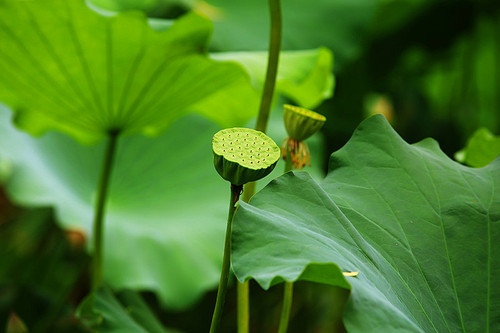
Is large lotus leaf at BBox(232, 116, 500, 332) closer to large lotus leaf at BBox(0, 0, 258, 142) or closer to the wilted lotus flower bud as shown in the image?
the wilted lotus flower bud

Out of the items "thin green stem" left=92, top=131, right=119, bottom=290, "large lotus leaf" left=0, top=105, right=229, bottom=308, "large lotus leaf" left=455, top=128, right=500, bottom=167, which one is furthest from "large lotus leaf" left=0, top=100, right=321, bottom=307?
"large lotus leaf" left=455, top=128, right=500, bottom=167

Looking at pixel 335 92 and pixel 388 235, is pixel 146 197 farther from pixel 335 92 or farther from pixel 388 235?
pixel 335 92

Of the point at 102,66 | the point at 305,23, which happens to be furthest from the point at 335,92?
the point at 102,66

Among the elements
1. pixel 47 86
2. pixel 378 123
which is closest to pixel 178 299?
pixel 47 86

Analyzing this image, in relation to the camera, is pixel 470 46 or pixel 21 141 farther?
pixel 470 46

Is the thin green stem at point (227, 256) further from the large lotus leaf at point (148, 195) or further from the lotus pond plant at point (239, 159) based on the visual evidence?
the large lotus leaf at point (148, 195)

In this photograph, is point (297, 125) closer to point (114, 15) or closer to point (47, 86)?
point (114, 15)
